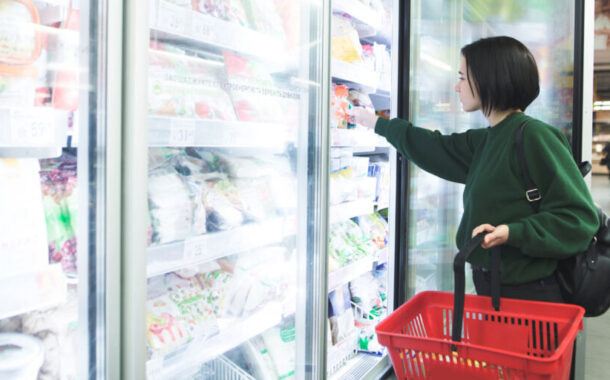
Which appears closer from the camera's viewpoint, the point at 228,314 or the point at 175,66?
the point at 175,66

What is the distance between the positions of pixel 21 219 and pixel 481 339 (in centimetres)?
118

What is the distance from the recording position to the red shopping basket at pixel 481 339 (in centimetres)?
103

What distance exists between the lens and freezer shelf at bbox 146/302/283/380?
1.30 meters

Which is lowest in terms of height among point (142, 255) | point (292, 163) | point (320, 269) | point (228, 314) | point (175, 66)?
point (228, 314)

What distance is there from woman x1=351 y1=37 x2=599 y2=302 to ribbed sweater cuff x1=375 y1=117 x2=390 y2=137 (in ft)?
1.23

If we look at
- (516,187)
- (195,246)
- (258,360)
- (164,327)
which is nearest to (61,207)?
(195,246)

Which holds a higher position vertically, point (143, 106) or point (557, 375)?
point (143, 106)

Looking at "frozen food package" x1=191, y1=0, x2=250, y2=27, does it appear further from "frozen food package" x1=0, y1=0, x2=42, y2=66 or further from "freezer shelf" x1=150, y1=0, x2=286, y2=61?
"frozen food package" x1=0, y1=0, x2=42, y2=66

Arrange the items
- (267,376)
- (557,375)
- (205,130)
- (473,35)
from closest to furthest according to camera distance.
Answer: (557,375), (205,130), (267,376), (473,35)

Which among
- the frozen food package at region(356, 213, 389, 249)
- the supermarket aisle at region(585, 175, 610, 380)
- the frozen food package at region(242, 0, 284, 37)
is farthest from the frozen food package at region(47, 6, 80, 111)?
the supermarket aisle at region(585, 175, 610, 380)

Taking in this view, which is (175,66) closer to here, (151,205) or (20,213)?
(151,205)

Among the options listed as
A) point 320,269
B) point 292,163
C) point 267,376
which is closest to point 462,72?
point 292,163

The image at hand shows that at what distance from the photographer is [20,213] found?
1.05 m

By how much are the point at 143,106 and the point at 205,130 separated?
25cm
